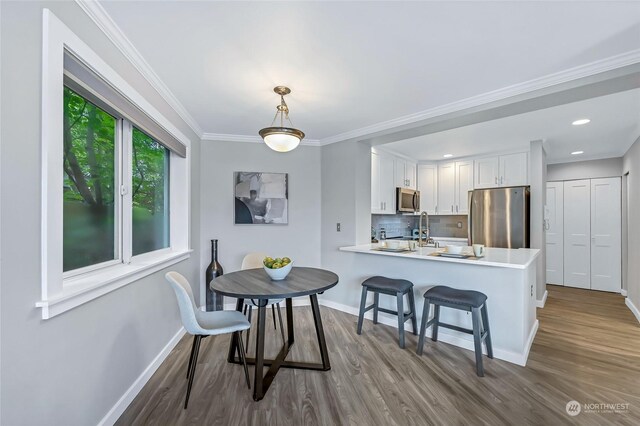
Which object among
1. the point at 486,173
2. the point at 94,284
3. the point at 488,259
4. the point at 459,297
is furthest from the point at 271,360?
the point at 486,173

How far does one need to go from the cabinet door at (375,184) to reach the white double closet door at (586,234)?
3.51 meters

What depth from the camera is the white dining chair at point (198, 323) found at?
1822 millimetres

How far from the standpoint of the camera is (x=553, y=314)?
3691 mm

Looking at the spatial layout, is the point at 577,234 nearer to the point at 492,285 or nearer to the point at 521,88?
the point at 492,285

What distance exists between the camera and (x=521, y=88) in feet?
7.57

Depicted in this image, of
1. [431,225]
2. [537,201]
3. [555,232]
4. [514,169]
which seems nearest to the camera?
[537,201]

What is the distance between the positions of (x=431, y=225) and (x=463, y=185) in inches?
44.8

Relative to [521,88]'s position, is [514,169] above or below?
below

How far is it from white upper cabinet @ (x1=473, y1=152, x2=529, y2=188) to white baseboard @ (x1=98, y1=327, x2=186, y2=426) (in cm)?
506

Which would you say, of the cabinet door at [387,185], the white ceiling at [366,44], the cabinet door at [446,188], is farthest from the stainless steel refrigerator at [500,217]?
the white ceiling at [366,44]

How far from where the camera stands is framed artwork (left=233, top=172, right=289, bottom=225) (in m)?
3.79

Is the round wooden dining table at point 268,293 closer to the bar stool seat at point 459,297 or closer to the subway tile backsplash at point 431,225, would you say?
the bar stool seat at point 459,297

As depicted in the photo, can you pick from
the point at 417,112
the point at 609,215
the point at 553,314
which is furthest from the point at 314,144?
the point at 609,215

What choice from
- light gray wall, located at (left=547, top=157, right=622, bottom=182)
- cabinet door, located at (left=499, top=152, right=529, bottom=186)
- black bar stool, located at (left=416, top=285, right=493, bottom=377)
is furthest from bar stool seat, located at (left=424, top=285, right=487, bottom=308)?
light gray wall, located at (left=547, top=157, right=622, bottom=182)
